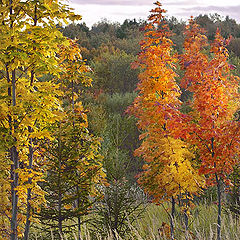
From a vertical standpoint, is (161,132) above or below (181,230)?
above

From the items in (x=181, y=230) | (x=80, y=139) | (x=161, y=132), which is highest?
(x=161, y=132)

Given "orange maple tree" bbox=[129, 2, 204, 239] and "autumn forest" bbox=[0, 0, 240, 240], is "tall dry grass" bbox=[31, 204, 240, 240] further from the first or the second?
"orange maple tree" bbox=[129, 2, 204, 239]

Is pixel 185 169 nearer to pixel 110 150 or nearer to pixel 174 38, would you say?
pixel 110 150

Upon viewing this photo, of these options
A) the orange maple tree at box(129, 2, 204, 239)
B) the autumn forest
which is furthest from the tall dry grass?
the orange maple tree at box(129, 2, 204, 239)

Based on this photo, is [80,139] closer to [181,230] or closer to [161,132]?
[161,132]

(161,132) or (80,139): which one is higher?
(161,132)

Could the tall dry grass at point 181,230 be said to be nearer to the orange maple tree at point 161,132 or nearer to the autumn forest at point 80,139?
the autumn forest at point 80,139

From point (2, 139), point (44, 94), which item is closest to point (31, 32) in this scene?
point (44, 94)

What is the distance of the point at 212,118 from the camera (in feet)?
17.4

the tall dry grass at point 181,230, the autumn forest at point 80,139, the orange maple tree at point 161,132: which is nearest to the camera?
the autumn forest at point 80,139

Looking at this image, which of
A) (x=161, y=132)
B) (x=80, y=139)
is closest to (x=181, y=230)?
(x=161, y=132)

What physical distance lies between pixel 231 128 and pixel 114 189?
7.29 feet

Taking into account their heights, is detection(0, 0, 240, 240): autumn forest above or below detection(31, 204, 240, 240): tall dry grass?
above

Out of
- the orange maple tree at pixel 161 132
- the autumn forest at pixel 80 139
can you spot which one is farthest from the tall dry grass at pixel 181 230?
the orange maple tree at pixel 161 132
